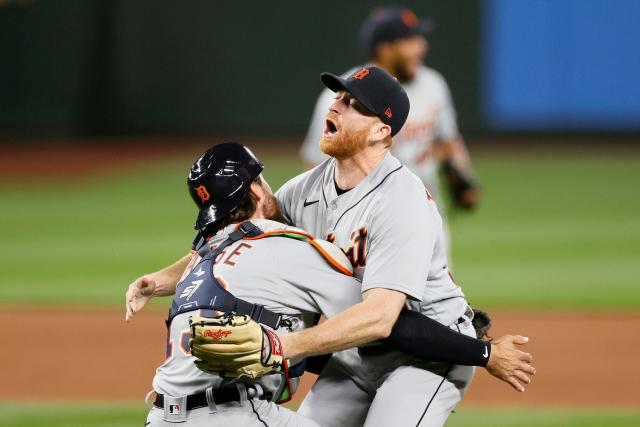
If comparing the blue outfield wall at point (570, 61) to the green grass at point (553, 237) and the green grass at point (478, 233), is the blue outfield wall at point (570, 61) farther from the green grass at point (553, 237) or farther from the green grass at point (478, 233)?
the green grass at point (553, 237)

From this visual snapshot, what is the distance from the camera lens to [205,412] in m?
3.59

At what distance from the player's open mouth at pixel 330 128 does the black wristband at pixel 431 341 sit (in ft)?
2.52

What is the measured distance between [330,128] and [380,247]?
0.59 m

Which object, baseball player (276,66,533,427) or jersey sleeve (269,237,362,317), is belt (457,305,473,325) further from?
jersey sleeve (269,237,362,317)

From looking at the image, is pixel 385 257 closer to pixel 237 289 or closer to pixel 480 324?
pixel 237 289

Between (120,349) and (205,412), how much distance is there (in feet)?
14.8

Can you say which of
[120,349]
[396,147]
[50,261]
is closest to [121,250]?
[50,261]

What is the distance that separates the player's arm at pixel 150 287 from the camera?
13.6ft

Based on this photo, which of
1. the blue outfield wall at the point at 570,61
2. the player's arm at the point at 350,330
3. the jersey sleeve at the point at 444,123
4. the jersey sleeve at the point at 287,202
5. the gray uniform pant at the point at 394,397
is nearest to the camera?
the player's arm at the point at 350,330

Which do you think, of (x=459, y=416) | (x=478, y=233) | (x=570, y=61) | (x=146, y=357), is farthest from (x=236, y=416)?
(x=570, y=61)

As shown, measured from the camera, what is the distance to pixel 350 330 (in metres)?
3.52

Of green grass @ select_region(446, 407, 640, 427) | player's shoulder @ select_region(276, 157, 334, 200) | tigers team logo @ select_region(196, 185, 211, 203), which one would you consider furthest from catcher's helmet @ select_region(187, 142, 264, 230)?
green grass @ select_region(446, 407, 640, 427)

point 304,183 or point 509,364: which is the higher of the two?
point 304,183

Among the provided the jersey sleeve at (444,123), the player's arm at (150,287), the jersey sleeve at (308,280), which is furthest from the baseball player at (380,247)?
the jersey sleeve at (444,123)
